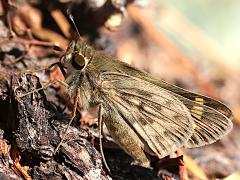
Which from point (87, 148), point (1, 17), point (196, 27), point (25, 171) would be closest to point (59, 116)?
point (87, 148)

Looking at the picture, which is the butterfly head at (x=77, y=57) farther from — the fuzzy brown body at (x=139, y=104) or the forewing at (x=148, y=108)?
the forewing at (x=148, y=108)

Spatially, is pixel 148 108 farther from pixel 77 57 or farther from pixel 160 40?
pixel 160 40

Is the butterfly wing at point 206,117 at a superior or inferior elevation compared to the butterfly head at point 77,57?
inferior

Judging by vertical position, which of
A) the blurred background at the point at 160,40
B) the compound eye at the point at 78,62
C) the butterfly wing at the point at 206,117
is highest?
the blurred background at the point at 160,40

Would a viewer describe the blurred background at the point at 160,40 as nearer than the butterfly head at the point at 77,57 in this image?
No

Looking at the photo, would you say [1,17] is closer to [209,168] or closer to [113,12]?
[113,12]

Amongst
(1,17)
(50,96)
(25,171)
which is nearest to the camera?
(25,171)

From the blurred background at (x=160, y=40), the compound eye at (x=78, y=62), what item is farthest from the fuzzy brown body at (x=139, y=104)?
the blurred background at (x=160, y=40)

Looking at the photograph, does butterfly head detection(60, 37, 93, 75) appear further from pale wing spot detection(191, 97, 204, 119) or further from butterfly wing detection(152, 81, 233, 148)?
pale wing spot detection(191, 97, 204, 119)
